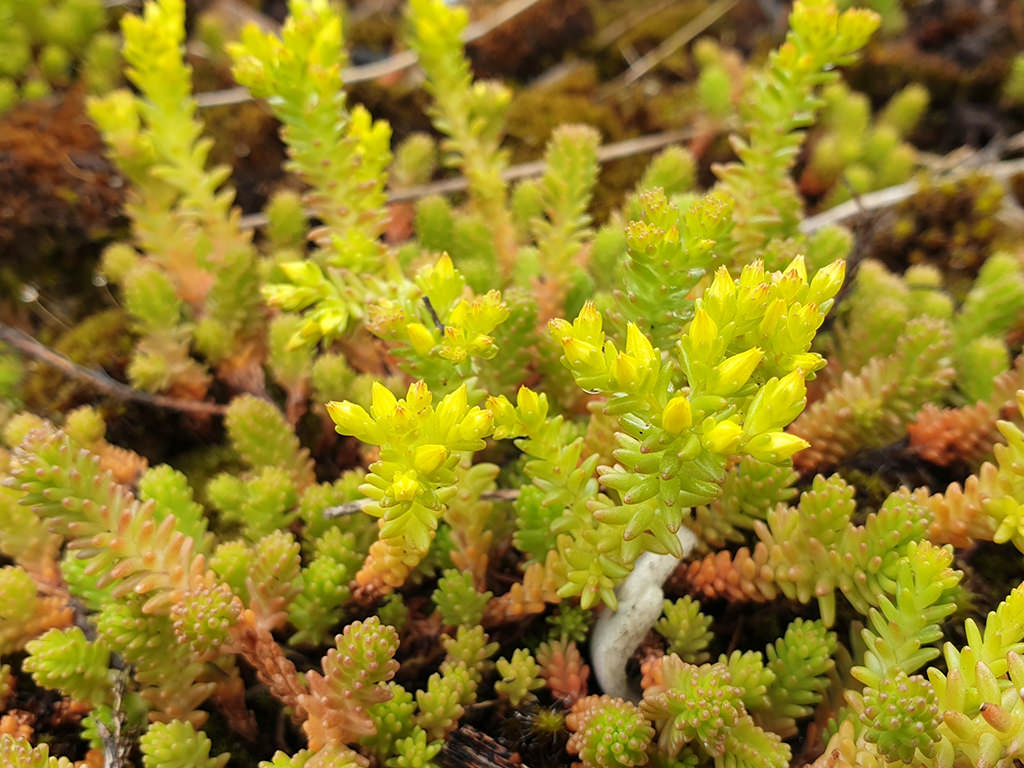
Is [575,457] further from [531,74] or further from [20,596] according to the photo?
[531,74]

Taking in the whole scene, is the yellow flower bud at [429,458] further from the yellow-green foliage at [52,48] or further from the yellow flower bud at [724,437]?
the yellow-green foliage at [52,48]

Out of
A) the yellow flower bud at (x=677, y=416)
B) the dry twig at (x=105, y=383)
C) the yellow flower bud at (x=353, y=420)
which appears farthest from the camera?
the dry twig at (x=105, y=383)

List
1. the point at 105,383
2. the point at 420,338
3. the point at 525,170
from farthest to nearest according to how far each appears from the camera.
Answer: the point at 525,170
the point at 105,383
the point at 420,338

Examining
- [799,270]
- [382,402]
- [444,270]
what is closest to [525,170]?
[444,270]

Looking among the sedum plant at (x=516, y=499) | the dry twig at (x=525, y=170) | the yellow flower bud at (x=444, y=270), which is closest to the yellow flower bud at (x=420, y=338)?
the sedum plant at (x=516, y=499)

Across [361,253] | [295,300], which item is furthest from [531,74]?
[295,300]

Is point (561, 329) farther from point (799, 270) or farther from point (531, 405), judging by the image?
point (799, 270)
